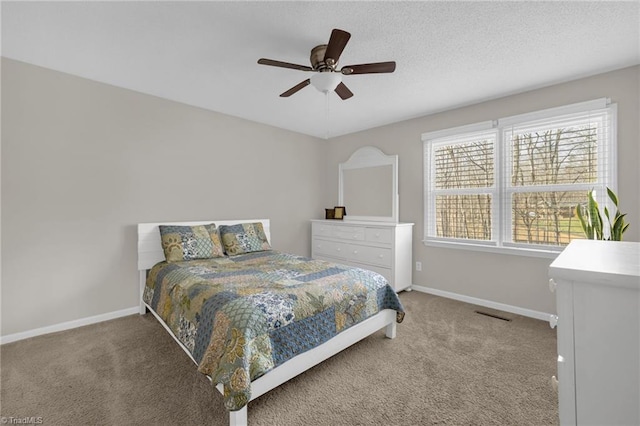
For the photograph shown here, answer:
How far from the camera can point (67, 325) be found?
107 inches

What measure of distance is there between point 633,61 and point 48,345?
17.8 feet

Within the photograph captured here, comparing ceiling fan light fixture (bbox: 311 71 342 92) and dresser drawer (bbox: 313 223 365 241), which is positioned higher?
ceiling fan light fixture (bbox: 311 71 342 92)

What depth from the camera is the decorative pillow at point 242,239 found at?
3.32 metres

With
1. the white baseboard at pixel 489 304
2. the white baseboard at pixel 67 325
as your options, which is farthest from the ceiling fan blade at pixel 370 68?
the white baseboard at pixel 67 325

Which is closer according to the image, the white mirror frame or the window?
the window

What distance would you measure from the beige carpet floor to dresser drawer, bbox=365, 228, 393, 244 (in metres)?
1.25

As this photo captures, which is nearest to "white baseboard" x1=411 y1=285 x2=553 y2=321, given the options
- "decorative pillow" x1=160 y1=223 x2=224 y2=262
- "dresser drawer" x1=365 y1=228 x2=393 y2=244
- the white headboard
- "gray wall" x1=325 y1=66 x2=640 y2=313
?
"gray wall" x1=325 y1=66 x2=640 y2=313

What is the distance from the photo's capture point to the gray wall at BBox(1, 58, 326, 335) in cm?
247

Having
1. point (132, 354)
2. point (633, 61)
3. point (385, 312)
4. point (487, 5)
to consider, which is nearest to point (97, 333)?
point (132, 354)

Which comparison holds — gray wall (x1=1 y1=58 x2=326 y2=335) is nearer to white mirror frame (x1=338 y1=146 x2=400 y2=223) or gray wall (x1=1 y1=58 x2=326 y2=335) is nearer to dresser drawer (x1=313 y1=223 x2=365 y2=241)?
dresser drawer (x1=313 y1=223 x2=365 y2=241)

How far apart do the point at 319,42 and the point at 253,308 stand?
1.91 metres

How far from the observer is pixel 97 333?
103 inches

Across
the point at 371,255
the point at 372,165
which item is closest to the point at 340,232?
the point at 371,255

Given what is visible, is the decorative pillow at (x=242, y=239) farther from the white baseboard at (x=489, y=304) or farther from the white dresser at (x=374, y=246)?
the white baseboard at (x=489, y=304)
